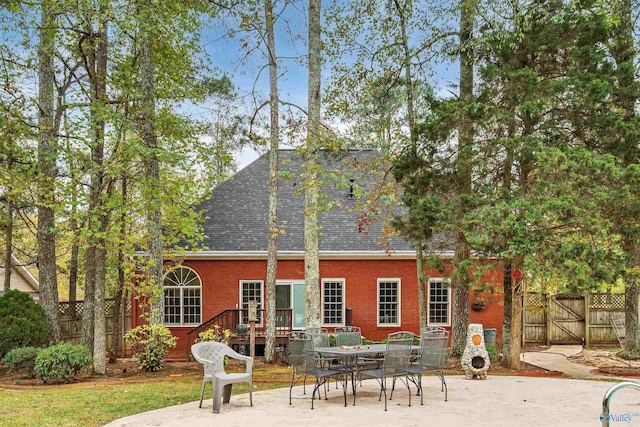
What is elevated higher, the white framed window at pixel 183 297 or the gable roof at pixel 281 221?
the gable roof at pixel 281 221

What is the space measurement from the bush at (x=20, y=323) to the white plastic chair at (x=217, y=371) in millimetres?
6021

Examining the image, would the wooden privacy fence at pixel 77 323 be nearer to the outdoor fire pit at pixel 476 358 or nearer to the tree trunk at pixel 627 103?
the outdoor fire pit at pixel 476 358

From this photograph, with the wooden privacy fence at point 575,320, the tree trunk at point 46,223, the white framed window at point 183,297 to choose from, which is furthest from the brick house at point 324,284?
the tree trunk at point 46,223

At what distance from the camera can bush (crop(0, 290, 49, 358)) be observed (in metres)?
12.3

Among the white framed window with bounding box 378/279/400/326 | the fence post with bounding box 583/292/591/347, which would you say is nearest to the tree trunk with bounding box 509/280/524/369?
the white framed window with bounding box 378/279/400/326

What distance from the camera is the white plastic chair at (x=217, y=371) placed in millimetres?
7930

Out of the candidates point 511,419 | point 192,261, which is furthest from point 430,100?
point 192,261

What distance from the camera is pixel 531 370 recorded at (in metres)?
12.7

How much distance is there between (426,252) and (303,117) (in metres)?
4.27

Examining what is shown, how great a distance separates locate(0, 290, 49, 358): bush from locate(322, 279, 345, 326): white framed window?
7.67 meters

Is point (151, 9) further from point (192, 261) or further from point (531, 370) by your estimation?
point (531, 370)

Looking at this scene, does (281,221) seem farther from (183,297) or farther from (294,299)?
(183,297)

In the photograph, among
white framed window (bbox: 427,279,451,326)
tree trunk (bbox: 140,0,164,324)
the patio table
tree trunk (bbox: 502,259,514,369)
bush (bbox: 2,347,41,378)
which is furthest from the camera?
white framed window (bbox: 427,279,451,326)

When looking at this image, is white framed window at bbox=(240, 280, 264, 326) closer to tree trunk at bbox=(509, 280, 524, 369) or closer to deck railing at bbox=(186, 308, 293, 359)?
deck railing at bbox=(186, 308, 293, 359)
